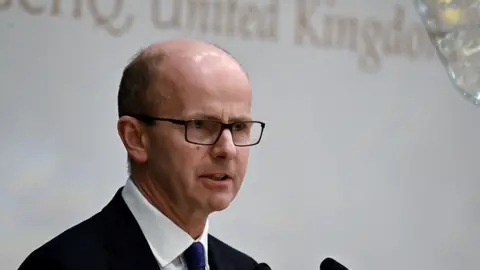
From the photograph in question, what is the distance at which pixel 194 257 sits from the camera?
123 centimetres

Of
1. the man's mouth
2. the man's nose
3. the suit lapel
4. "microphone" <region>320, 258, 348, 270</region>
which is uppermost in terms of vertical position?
the man's nose

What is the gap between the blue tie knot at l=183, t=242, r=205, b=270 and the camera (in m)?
1.23

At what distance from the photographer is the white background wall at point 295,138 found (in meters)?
1.80

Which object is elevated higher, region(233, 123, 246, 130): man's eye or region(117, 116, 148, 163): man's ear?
region(233, 123, 246, 130): man's eye

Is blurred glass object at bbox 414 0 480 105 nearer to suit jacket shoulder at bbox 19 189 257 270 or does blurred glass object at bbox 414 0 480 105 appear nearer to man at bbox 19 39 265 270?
man at bbox 19 39 265 270

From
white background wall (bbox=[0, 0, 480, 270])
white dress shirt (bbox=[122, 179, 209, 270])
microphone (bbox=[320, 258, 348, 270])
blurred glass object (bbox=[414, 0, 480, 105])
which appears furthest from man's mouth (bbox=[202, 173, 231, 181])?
white background wall (bbox=[0, 0, 480, 270])

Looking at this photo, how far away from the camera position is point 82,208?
6.05ft

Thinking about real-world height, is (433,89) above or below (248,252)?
above

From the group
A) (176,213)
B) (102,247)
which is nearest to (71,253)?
(102,247)

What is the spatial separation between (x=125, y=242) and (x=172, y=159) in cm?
15

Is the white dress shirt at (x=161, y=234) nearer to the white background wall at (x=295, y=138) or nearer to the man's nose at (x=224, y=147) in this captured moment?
the man's nose at (x=224, y=147)

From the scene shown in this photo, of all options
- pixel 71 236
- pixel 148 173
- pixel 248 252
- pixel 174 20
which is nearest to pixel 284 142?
pixel 248 252

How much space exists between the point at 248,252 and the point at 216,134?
2.78ft

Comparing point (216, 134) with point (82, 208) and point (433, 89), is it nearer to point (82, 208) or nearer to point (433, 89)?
point (82, 208)
